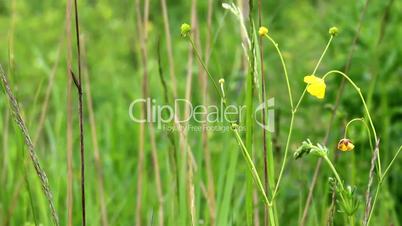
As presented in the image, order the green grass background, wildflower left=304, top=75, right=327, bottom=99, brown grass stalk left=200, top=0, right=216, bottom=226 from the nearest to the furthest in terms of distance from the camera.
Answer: wildflower left=304, top=75, right=327, bottom=99, brown grass stalk left=200, top=0, right=216, bottom=226, the green grass background

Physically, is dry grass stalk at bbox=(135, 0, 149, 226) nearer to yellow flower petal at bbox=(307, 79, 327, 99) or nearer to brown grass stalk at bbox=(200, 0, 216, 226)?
brown grass stalk at bbox=(200, 0, 216, 226)

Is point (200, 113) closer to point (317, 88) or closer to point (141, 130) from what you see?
point (141, 130)

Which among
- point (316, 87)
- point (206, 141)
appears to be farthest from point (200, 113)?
point (316, 87)

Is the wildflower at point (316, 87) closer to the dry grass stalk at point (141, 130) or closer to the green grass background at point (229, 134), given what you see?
the green grass background at point (229, 134)

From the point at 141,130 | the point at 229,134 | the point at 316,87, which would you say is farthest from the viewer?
the point at 229,134

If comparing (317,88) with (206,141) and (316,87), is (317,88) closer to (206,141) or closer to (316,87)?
(316,87)

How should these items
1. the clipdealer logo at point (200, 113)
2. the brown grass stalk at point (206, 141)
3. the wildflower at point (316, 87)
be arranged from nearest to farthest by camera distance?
the wildflower at point (316, 87), the clipdealer logo at point (200, 113), the brown grass stalk at point (206, 141)

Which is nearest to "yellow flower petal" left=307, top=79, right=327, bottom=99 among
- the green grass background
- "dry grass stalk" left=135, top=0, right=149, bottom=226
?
the green grass background

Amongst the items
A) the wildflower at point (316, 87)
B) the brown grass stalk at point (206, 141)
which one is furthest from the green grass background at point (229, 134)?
the wildflower at point (316, 87)

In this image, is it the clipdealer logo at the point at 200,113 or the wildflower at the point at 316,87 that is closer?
the wildflower at the point at 316,87

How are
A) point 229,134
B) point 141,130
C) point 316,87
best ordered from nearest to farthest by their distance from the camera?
point 316,87 → point 141,130 → point 229,134

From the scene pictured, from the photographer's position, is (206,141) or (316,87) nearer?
(316,87)
